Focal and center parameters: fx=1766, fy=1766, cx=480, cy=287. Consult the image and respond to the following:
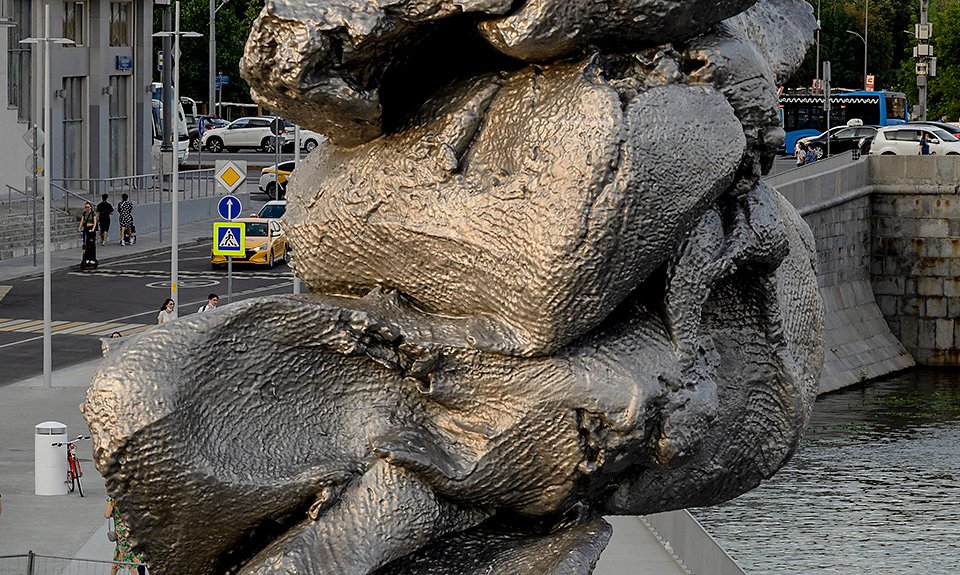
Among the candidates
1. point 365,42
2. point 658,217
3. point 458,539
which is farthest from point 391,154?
point 458,539

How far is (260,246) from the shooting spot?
40.1m

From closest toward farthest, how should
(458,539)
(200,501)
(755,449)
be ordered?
1. (200,501)
2. (458,539)
3. (755,449)

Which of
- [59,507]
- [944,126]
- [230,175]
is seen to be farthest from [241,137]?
[59,507]

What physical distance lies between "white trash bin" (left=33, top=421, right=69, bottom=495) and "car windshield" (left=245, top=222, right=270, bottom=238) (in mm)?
22139

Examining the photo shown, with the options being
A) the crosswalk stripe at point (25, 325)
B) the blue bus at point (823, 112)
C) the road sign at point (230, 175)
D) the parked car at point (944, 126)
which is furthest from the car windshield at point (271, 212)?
the blue bus at point (823, 112)

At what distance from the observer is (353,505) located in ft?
19.3

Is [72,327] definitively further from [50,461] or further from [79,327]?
[50,461]

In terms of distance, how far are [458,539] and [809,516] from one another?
1992 centimetres

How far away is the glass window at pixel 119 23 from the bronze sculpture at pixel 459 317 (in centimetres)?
4580

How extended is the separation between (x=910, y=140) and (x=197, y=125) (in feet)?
92.6

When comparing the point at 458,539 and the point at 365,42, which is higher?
the point at 365,42

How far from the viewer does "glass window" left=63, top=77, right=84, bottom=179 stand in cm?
4859

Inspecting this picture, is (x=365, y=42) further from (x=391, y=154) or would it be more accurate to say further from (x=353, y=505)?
(x=353, y=505)

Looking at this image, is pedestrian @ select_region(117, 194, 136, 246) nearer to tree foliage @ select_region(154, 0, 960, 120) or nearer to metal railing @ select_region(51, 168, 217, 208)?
metal railing @ select_region(51, 168, 217, 208)
